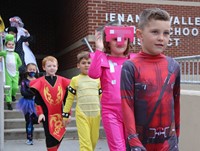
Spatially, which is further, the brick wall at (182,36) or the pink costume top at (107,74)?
the brick wall at (182,36)

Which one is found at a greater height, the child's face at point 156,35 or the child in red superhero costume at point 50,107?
the child's face at point 156,35

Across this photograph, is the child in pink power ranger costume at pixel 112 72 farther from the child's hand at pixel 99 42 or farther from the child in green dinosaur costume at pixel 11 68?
the child in green dinosaur costume at pixel 11 68

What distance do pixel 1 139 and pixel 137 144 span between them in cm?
455

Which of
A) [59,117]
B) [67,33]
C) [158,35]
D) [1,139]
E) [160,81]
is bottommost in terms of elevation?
[1,139]

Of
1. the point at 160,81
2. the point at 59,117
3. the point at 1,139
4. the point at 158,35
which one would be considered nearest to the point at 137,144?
the point at 160,81

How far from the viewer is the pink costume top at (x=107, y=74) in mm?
4004

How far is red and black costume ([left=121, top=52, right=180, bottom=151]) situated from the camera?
107 inches

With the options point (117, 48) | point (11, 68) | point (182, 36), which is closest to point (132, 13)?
point (182, 36)

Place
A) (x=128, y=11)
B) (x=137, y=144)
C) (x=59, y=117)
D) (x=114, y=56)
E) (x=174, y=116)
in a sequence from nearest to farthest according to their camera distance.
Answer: (x=137, y=144) → (x=174, y=116) → (x=114, y=56) → (x=59, y=117) → (x=128, y=11)

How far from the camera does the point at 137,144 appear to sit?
2.62 meters

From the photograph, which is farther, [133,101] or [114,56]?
[114,56]

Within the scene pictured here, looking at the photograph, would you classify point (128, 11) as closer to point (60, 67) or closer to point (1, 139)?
point (60, 67)

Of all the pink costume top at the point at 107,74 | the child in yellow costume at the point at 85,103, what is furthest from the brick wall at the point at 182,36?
the pink costume top at the point at 107,74

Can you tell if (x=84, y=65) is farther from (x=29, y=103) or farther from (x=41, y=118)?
(x=29, y=103)
